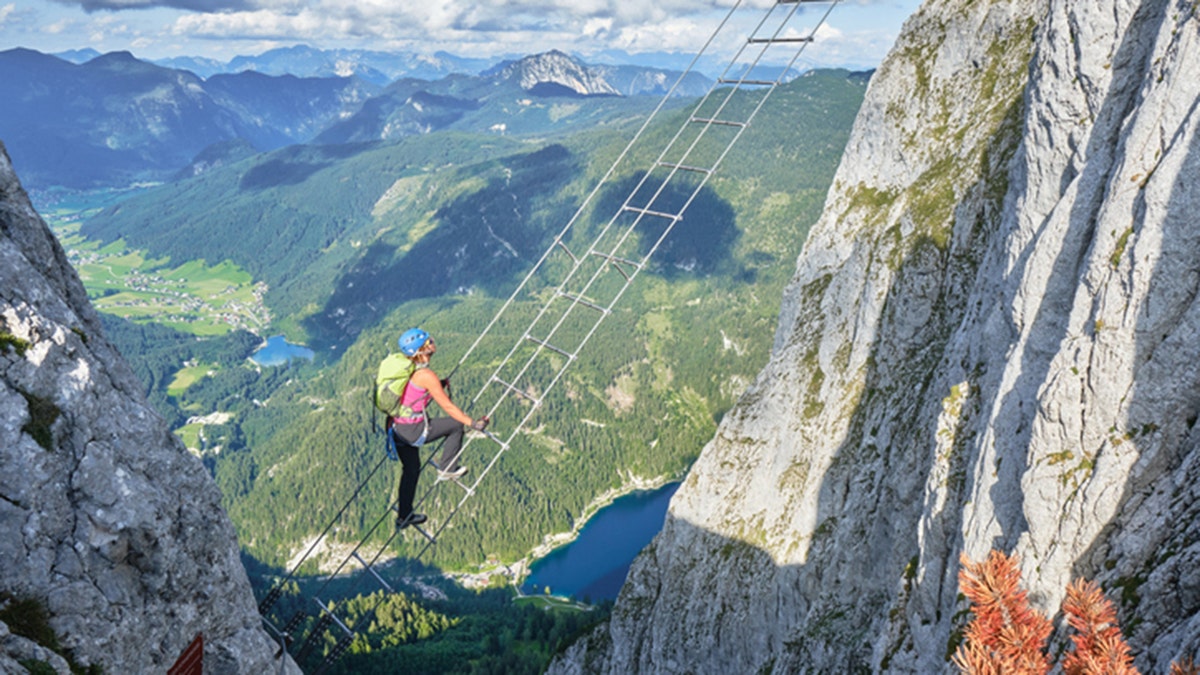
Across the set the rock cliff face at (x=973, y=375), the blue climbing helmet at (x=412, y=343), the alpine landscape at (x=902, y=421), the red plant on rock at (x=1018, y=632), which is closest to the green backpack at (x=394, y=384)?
the blue climbing helmet at (x=412, y=343)

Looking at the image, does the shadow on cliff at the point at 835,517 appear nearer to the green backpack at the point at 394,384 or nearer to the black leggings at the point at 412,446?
the black leggings at the point at 412,446

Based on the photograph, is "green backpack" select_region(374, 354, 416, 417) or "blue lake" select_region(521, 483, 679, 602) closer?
"green backpack" select_region(374, 354, 416, 417)

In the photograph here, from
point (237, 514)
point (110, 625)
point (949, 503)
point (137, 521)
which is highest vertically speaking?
point (137, 521)

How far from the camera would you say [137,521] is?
42.0ft

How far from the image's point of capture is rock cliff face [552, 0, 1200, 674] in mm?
10625

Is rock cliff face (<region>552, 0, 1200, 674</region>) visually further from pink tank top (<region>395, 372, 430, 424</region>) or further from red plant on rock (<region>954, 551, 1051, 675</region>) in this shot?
pink tank top (<region>395, 372, 430, 424</region>)

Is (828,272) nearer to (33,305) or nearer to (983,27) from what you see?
(983,27)

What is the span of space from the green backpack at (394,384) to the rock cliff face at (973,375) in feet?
40.0

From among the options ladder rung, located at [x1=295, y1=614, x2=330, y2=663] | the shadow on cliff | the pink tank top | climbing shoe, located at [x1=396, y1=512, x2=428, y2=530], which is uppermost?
the pink tank top

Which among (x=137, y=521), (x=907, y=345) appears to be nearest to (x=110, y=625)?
(x=137, y=521)

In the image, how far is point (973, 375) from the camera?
17922mm

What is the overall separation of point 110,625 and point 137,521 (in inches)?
68.8

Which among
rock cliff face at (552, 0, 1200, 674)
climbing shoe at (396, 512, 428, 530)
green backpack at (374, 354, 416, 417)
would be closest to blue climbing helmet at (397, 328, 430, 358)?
green backpack at (374, 354, 416, 417)

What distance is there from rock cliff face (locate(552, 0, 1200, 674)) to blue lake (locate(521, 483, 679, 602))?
8799 centimetres
